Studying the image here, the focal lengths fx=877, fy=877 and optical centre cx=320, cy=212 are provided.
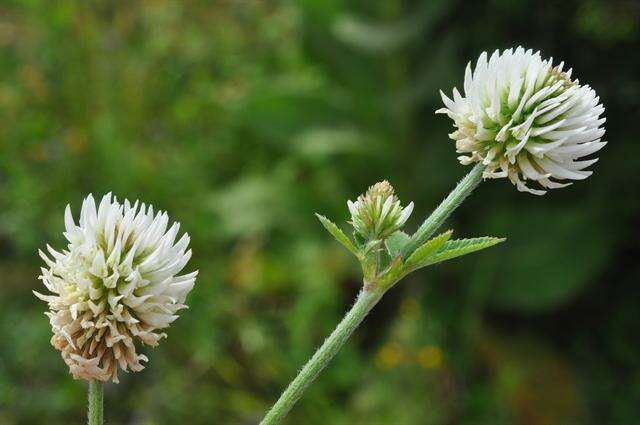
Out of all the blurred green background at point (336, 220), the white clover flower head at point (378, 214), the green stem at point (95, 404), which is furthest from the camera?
the blurred green background at point (336, 220)

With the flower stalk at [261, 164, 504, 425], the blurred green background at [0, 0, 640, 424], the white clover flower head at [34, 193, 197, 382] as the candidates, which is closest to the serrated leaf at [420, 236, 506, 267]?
the flower stalk at [261, 164, 504, 425]

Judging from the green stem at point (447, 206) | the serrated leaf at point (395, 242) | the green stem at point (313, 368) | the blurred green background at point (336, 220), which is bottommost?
the green stem at point (313, 368)

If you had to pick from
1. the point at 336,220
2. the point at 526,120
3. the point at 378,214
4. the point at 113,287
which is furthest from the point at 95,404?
the point at 336,220

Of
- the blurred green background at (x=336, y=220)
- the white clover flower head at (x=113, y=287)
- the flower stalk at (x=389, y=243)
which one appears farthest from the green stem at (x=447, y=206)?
the blurred green background at (x=336, y=220)

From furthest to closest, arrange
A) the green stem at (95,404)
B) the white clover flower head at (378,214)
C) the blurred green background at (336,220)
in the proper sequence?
the blurred green background at (336,220) < the white clover flower head at (378,214) < the green stem at (95,404)

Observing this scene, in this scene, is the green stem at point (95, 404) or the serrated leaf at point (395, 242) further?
the serrated leaf at point (395, 242)

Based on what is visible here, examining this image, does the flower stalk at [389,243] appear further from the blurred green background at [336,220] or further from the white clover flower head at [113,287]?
the blurred green background at [336,220]

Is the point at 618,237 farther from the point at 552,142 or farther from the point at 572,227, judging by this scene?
the point at 552,142

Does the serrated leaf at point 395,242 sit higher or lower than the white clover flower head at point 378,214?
lower
